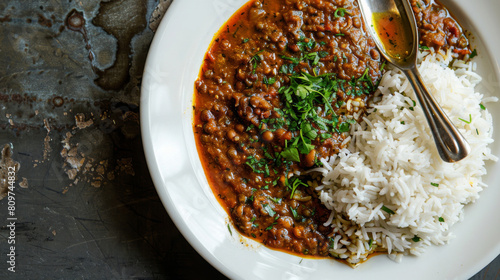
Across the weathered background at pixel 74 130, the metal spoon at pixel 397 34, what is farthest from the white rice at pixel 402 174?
the weathered background at pixel 74 130

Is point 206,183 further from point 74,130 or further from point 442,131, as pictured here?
point 442,131

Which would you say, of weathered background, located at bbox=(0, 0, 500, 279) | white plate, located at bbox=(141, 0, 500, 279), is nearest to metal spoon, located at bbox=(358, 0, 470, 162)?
white plate, located at bbox=(141, 0, 500, 279)

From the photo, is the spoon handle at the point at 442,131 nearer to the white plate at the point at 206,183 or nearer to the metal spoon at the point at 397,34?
the metal spoon at the point at 397,34

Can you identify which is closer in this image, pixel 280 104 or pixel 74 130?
pixel 280 104

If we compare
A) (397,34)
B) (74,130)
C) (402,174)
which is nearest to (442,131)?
(402,174)

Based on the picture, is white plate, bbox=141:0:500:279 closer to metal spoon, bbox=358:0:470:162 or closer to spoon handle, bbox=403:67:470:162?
metal spoon, bbox=358:0:470:162

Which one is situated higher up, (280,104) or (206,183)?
(280,104)
